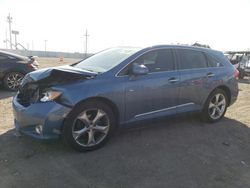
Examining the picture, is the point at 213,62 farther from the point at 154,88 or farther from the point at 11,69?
the point at 11,69

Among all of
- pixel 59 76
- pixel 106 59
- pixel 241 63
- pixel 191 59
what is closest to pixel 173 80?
pixel 191 59

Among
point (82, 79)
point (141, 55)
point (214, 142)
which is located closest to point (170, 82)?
point (141, 55)

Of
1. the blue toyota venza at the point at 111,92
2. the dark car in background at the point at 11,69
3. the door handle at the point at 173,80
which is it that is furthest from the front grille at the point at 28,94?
the dark car in background at the point at 11,69

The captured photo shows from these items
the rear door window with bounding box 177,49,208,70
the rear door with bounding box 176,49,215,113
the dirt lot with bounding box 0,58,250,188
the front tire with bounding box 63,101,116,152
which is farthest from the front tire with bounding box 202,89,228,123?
the front tire with bounding box 63,101,116,152

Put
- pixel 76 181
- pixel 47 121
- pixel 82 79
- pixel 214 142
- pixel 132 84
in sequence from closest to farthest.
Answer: pixel 76 181 → pixel 47 121 → pixel 82 79 → pixel 132 84 → pixel 214 142

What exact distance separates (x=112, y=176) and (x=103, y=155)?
2.00 ft

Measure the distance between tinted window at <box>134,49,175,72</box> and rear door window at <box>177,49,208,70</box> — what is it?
26 cm

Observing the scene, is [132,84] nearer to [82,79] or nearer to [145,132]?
[82,79]

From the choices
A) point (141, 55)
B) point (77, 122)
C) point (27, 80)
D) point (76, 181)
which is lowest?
point (76, 181)

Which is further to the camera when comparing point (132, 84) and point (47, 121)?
point (132, 84)

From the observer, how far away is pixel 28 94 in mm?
4363

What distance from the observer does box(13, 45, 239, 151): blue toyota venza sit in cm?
388

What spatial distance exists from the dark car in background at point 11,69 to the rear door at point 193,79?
563 cm

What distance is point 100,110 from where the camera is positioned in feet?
13.6
